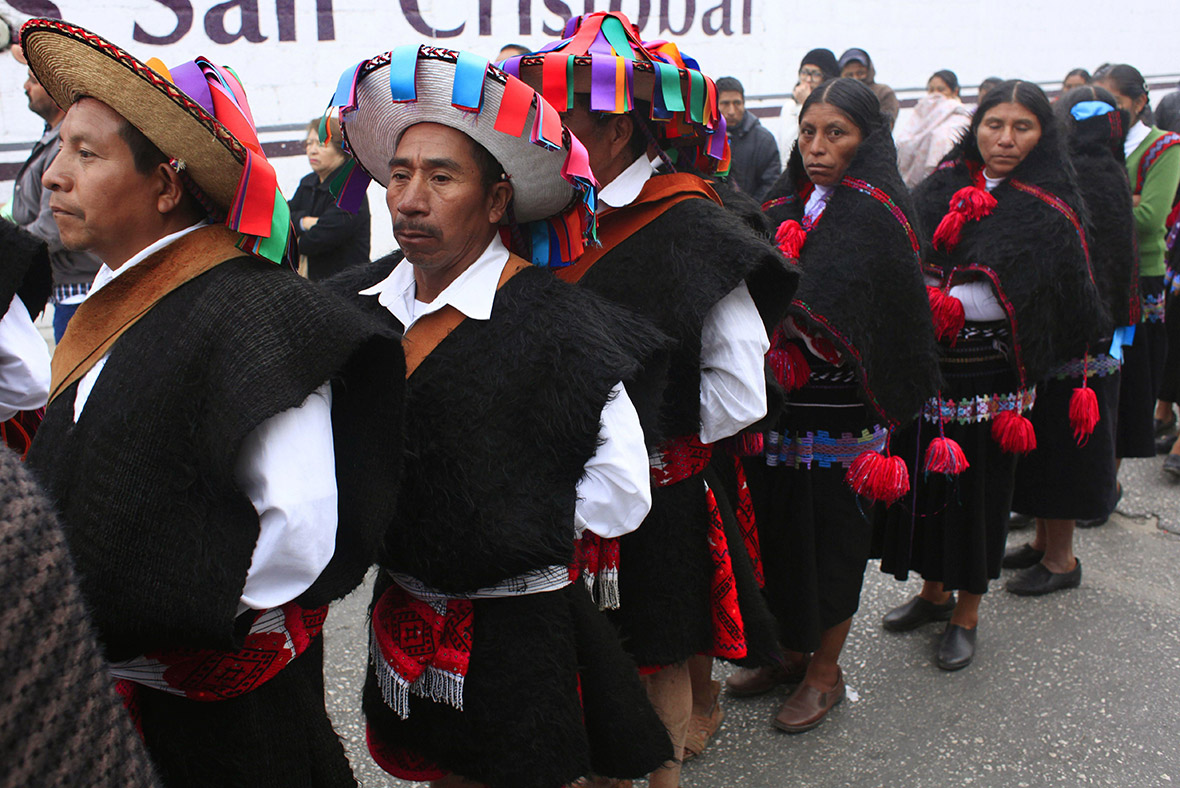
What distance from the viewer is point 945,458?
3510mm

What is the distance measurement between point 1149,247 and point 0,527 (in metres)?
5.59

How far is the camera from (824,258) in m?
3.12

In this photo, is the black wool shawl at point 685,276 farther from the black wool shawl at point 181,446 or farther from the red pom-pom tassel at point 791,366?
the black wool shawl at point 181,446

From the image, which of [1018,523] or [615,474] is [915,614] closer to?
[1018,523]

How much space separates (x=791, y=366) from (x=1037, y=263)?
3.31 ft

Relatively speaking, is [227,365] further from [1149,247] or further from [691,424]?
[1149,247]

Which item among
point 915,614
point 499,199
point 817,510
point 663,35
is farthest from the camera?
point 663,35

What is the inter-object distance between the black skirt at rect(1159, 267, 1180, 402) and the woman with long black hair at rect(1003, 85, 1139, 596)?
1769 millimetres

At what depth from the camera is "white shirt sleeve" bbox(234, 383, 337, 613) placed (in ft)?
5.19

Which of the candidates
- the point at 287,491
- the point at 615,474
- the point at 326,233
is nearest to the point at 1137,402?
the point at 615,474

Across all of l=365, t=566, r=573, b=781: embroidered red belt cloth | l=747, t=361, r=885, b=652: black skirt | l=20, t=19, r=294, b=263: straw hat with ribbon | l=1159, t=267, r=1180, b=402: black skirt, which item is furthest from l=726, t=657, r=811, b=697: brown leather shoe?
l=1159, t=267, r=1180, b=402: black skirt

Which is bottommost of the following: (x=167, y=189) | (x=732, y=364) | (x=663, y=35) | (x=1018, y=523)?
(x=1018, y=523)

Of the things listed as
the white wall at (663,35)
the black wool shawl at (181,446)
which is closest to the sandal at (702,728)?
the black wool shawl at (181,446)

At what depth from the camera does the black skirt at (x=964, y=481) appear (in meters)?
3.71
